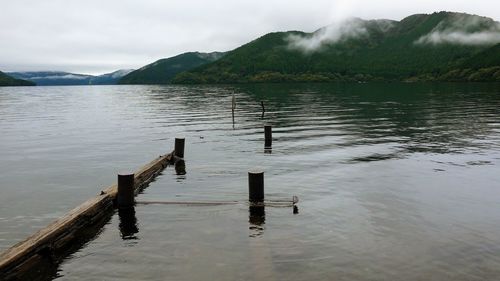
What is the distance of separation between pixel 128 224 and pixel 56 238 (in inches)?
140

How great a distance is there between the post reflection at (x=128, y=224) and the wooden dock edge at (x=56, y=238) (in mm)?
556

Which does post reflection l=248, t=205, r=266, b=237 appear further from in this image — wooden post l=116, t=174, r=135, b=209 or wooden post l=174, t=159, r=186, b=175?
wooden post l=174, t=159, r=186, b=175

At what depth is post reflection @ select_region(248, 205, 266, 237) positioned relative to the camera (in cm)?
1539

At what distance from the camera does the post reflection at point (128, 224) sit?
50.3ft

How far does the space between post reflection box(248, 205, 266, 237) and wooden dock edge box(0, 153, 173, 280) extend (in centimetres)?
582

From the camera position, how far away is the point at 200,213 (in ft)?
58.1

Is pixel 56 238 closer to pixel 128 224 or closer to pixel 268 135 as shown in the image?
pixel 128 224

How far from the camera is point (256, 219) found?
661 inches

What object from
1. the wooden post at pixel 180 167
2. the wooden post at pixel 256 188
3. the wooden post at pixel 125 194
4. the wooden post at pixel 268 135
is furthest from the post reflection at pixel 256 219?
the wooden post at pixel 268 135

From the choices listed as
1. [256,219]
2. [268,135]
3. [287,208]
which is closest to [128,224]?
[256,219]

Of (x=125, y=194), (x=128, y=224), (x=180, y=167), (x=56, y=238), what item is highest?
(x=125, y=194)

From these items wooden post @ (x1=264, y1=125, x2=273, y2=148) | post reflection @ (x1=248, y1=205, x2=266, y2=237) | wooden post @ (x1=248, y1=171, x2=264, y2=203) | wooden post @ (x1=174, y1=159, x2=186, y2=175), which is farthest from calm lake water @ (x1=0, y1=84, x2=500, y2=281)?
wooden post @ (x1=264, y1=125, x2=273, y2=148)

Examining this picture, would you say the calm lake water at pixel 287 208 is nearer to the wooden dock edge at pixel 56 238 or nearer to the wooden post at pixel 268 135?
the wooden dock edge at pixel 56 238

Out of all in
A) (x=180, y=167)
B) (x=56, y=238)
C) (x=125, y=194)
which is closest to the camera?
(x=56, y=238)
